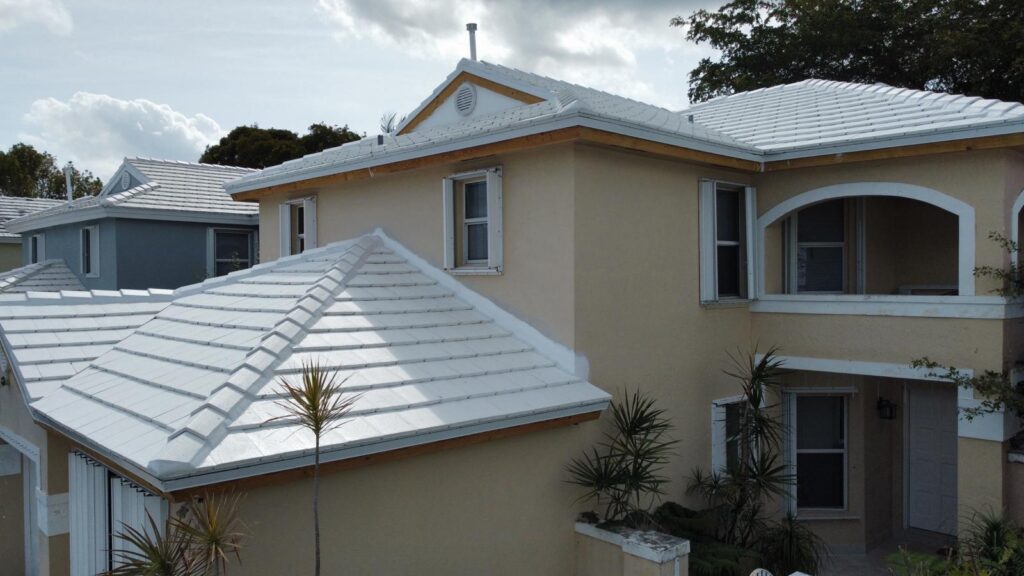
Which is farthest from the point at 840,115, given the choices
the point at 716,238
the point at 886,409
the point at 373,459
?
the point at 373,459

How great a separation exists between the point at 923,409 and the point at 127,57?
1311cm

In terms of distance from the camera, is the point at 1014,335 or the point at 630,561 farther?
the point at 1014,335

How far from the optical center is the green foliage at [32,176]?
4731cm

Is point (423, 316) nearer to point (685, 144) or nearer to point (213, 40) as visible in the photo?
point (685, 144)

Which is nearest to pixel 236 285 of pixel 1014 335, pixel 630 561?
pixel 630 561

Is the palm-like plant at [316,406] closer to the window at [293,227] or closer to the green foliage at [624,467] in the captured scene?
the green foliage at [624,467]

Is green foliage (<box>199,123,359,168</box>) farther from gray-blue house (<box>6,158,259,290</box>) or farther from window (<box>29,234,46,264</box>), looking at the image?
gray-blue house (<box>6,158,259,290</box>)

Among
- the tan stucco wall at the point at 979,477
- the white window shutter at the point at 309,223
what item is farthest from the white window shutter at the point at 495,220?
the tan stucco wall at the point at 979,477

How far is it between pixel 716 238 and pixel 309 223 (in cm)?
649

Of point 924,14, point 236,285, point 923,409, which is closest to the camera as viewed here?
point 236,285

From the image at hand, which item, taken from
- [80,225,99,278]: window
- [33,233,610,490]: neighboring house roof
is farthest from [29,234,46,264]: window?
[33,233,610,490]: neighboring house roof

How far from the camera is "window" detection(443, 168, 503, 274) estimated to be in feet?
30.5

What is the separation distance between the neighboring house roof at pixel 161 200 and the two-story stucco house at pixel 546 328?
7.14 meters

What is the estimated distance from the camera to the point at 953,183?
8.67 metres
